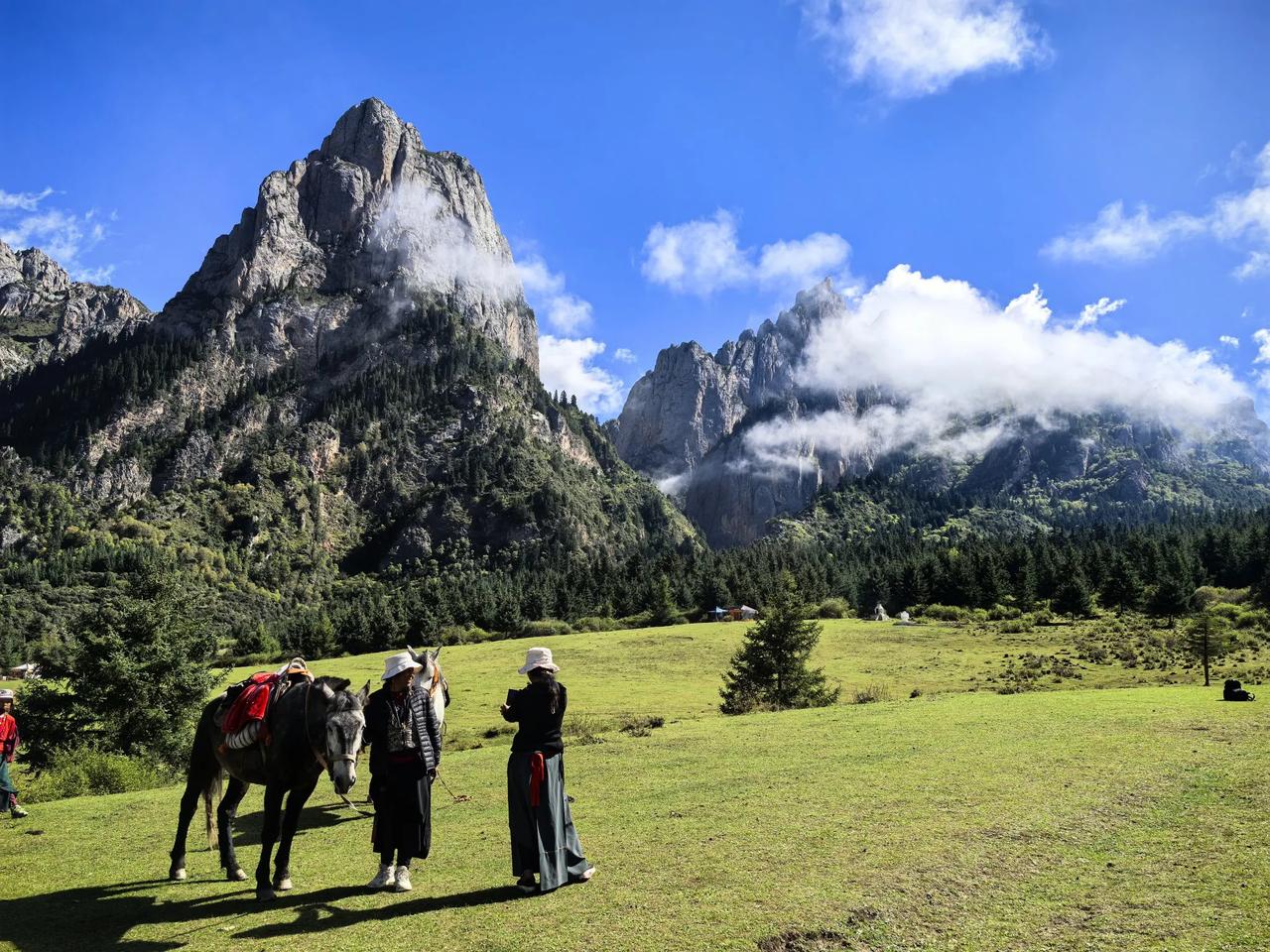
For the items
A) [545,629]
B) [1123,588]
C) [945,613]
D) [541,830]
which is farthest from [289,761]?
[1123,588]

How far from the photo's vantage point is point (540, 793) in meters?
8.39

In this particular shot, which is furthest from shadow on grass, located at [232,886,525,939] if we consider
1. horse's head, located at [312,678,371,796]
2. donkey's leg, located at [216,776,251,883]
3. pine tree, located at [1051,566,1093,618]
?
pine tree, located at [1051,566,1093,618]

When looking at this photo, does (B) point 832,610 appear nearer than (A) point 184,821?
No

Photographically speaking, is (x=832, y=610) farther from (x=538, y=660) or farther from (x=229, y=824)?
(x=229, y=824)

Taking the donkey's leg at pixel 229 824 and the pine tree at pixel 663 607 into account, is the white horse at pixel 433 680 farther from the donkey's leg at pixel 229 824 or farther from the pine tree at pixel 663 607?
the pine tree at pixel 663 607

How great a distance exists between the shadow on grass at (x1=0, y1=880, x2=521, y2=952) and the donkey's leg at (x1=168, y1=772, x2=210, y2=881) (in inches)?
11.5

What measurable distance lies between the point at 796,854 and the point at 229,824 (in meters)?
7.07

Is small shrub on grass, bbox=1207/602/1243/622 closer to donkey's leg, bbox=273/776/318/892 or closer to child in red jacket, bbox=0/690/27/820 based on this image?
donkey's leg, bbox=273/776/318/892

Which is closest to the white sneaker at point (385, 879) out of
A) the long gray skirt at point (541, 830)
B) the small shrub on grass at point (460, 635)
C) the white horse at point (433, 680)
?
the long gray skirt at point (541, 830)

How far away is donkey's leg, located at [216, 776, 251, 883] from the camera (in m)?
9.36

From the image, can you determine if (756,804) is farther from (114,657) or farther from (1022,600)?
(1022,600)

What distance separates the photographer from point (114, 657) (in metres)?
27.8

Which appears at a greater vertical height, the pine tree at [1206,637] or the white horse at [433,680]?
the white horse at [433,680]

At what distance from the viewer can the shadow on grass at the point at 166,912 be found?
736cm
